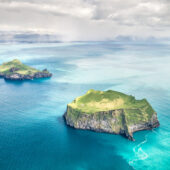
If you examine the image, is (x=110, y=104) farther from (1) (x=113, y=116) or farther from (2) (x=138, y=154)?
(2) (x=138, y=154)

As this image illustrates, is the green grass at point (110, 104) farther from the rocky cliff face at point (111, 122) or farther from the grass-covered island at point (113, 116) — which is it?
the rocky cliff face at point (111, 122)

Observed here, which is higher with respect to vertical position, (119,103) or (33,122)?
(119,103)

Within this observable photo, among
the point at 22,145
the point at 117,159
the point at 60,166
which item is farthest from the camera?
the point at 22,145

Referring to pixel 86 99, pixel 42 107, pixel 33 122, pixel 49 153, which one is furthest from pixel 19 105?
pixel 49 153

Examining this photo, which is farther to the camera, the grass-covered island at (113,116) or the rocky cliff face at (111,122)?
the grass-covered island at (113,116)

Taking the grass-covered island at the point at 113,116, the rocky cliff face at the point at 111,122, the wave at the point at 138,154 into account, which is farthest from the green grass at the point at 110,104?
the wave at the point at 138,154

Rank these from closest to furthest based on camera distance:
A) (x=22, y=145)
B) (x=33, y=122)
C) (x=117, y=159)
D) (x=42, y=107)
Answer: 1. (x=117, y=159)
2. (x=22, y=145)
3. (x=33, y=122)
4. (x=42, y=107)

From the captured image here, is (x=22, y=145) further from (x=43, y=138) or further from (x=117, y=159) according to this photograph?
(x=117, y=159)

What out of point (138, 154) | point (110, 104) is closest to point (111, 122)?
point (110, 104)
